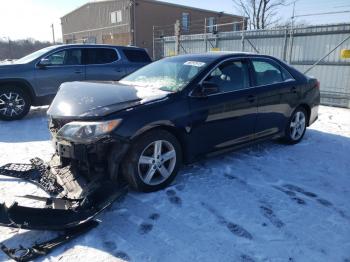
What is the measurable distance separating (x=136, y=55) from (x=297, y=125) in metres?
5.01

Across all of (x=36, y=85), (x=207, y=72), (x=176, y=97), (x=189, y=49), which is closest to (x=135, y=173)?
(x=176, y=97)

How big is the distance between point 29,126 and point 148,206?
4.53 meters

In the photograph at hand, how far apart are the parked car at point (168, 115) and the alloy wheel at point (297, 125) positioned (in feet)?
1.02

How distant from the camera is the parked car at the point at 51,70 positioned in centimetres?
714

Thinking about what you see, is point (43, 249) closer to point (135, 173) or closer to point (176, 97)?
point (135, 173)

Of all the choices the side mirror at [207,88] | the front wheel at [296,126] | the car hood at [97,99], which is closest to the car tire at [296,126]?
the front wheel at [296,126]

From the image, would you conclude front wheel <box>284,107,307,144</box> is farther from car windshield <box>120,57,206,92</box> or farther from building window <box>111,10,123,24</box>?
building window <box>111,10,123,24</box>

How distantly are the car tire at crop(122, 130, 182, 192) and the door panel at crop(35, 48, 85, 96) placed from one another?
16.2 feet

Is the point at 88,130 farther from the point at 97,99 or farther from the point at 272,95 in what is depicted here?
the point at 272,95

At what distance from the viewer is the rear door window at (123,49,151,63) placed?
8.67m

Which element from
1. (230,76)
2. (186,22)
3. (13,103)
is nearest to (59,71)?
(13,103)

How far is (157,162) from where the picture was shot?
367 centimetres

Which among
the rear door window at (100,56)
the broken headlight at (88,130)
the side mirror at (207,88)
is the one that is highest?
the rear door window at (100,56)

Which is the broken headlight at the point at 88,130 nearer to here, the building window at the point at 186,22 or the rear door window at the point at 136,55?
the rear door window at the point at 136,55
